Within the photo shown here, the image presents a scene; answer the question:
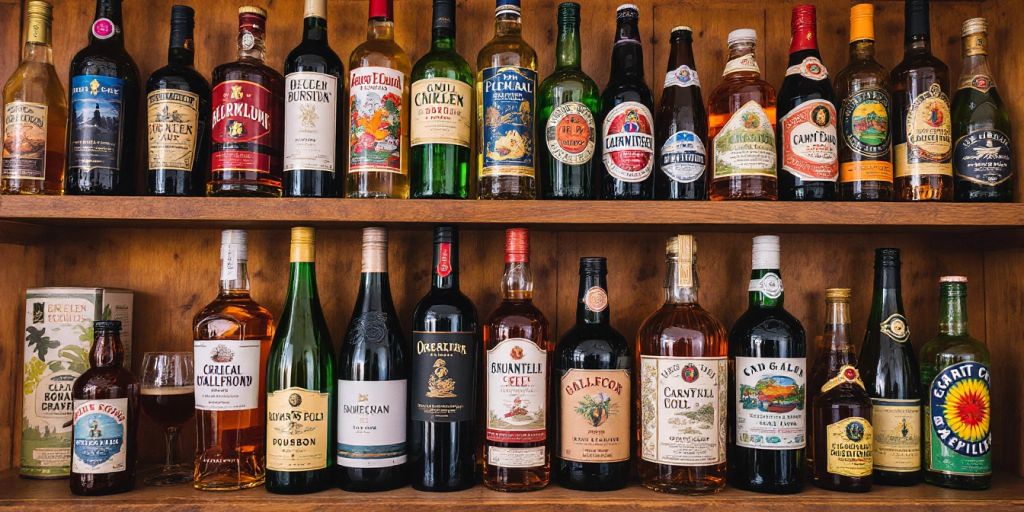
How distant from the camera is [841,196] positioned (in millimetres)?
1192

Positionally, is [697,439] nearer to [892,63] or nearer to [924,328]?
[924,328]

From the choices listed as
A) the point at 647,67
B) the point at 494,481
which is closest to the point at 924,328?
the point at 647,67

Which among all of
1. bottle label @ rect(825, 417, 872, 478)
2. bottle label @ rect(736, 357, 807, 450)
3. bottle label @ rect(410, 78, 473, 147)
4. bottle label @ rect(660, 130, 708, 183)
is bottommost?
bottle label @ rect(825, 417, 872, 478)

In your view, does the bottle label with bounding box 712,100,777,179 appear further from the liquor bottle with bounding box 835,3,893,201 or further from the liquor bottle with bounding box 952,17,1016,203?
the liquor bottle with bounding box 952,17,1016,203

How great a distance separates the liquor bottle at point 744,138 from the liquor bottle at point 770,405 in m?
0.15

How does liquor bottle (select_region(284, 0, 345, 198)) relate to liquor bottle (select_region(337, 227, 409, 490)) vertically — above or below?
above

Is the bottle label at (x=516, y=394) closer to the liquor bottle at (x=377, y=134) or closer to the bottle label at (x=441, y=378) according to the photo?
the bottle label at (x=441, y=378)

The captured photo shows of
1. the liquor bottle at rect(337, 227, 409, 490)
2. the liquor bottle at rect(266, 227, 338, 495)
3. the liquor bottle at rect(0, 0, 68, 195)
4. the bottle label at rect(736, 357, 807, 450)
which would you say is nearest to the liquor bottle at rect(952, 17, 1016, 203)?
the bottle label at rect(736, 357, 807, 450)

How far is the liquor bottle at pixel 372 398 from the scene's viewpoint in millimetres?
1100

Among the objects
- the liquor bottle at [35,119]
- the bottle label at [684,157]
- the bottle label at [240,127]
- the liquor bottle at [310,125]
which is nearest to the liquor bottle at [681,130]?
the bottle label at [684,157]

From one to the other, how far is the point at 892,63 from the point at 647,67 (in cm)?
43

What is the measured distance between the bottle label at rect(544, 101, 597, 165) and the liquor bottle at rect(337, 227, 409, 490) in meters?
0.29

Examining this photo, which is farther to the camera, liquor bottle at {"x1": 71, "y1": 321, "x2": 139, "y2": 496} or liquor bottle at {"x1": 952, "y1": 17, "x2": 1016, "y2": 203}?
liquor bottle at {"x1": 952, "y1": 17, "x2": 1016, "y2": 203}

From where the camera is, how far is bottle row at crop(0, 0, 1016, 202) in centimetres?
115
